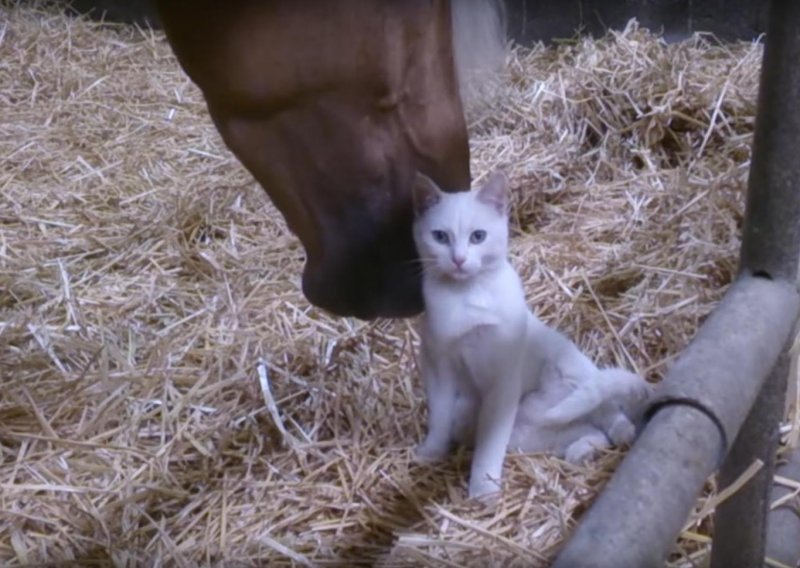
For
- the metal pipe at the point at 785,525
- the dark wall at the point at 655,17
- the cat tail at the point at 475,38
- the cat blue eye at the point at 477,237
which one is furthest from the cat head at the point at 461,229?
the dark wall at the point at 655,17

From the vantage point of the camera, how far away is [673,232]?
1863 mm

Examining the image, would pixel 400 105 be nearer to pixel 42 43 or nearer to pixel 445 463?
pixel 445 463

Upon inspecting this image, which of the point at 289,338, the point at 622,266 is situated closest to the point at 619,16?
the point at 622,266

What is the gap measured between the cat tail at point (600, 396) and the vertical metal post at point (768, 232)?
0.64 feet

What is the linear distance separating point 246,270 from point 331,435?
593 millimetres

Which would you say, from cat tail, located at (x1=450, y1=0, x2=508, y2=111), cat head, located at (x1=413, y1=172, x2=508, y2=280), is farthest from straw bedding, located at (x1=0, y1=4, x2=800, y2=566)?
cat tail, located at (x1=450, y1=0, x2=508, y2=111)

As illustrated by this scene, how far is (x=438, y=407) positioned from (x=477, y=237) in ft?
0.75

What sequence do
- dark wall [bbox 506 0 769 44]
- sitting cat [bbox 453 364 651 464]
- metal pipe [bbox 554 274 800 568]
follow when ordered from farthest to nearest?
dark wall [bbox 506 0 769 44] < sitting cat [bbox 453 364 651 464] < metal pipe [bbox 554 274 800 568]

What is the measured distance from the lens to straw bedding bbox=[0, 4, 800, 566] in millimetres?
1345

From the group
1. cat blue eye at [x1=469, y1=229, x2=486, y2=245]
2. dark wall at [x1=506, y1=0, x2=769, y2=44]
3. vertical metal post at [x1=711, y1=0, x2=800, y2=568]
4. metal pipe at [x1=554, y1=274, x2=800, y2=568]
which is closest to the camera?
metal pipe at [x1=554, y1=274, x2=800, y2=568]

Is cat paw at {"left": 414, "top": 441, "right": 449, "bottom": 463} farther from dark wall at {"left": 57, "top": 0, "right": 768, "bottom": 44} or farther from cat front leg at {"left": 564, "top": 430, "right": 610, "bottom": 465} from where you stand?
dark wall at {"left": 57, "top": 0, "right": 768, "bottom": 44}

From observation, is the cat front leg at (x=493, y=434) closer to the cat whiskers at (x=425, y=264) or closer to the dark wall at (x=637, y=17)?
the cat whiskers at (x=425, y=264)

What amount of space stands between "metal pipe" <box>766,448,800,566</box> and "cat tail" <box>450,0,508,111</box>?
2.01ft

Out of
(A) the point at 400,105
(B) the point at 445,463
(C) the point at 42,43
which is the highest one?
(A) the point at 400,105
